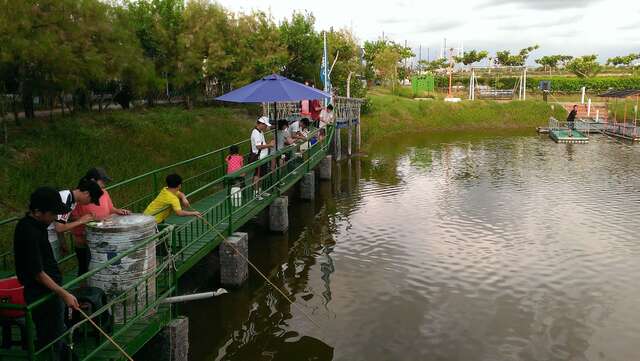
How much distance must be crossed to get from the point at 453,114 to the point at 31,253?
48619mm

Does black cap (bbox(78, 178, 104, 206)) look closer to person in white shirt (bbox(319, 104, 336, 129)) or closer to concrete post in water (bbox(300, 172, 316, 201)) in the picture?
concrete post in water (bbox(300, 172, 316, 201))

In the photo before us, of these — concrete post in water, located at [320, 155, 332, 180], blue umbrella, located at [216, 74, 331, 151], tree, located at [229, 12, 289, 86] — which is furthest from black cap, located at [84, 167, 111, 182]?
tree, located at [229, 12, 289, 86]

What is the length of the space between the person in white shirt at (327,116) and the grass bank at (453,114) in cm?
1802

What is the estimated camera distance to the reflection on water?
9109 millimetres

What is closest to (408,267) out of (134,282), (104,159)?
(134,282)

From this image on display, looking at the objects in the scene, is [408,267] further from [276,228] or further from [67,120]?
[67,120]

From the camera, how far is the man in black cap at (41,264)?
→ 17.2 feet

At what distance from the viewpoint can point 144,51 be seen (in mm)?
33938

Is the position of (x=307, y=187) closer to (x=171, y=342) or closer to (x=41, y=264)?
(x=171, y=342)

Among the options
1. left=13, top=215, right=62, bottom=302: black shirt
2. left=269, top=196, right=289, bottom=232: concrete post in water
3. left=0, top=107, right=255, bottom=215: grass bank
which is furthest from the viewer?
left=0, top=107, right=255, bottom=215: grass bank

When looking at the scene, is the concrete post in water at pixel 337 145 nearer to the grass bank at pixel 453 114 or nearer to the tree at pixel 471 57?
the grass bank at pixel 453 114

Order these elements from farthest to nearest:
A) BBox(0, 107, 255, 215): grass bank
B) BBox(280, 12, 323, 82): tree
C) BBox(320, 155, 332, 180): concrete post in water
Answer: BBox(280, 12, 323, 82): tree, BBox(320, 155, 332, 180): concrete post in water, BBox(0, 107, 255, 215): grass bank

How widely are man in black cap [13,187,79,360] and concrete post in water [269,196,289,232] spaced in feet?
31.9

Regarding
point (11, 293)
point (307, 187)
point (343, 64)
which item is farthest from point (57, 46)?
point (343, 64)
